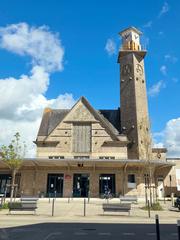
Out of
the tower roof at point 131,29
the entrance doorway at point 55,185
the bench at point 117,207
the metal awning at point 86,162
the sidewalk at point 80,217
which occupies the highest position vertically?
the tower roof at point 131,29

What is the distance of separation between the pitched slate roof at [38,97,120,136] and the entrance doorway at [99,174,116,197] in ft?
20.6

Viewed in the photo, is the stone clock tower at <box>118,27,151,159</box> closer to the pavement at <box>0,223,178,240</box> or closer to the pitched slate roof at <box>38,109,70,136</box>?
the pitched slate roof at <box>38,109,70,136</box>

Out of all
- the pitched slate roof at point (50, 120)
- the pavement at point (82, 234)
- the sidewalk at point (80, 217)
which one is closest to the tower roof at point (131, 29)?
the pitched slate roof at point (50, 120)

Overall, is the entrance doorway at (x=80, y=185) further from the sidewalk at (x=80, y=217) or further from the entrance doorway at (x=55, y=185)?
the sidewalk at (x=80, y=217)

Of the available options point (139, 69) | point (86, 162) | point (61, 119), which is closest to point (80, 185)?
point (86, 162)

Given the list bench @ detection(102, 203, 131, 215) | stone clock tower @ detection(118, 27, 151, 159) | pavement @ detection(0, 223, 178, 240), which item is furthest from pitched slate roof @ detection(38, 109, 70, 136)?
pavement @ detection(0, 223, 178, 240)

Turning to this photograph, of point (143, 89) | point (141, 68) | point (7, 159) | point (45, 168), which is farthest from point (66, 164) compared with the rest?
point (141, 68)

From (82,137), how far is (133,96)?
9229 millimetres

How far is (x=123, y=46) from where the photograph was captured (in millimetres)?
40562

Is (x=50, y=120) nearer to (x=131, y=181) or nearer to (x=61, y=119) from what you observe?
(x=61, y=119)

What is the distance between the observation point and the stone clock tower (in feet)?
111

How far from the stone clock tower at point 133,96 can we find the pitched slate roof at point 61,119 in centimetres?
178

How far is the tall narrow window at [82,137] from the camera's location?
34.2m

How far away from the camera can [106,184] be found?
31.2 metres
